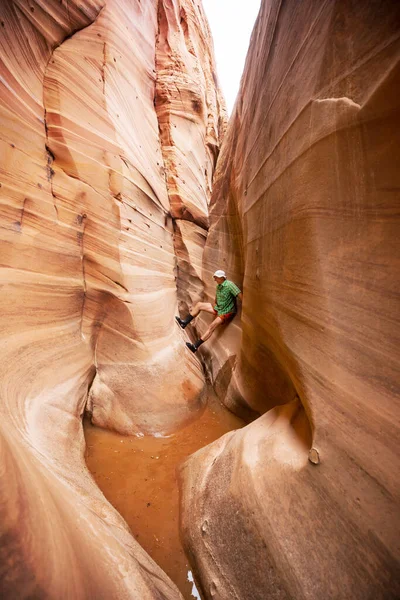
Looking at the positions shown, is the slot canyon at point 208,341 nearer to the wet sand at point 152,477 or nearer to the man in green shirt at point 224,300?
the wet sand at point 152,477

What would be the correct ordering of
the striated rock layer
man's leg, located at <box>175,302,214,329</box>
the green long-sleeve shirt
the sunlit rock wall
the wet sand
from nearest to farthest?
the striated rock layer
the wet sand
the green long-sleeve shirt
man's leg, located at <box>175,302,214,329</box>
the sunlit rock wall

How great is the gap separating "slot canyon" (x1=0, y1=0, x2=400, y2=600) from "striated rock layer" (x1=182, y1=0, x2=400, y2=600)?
0.01 m

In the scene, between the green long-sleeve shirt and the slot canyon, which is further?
the green long-sleeve shirt

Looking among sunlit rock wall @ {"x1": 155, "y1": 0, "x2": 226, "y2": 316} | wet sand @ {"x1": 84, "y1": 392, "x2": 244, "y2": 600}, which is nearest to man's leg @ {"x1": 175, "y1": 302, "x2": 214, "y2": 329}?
sunlit rock wall @ {"x1": 155, "y1": 0, "x2": 226, "y2": 316}

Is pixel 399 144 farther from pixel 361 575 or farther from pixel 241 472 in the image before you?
pixel 241 472

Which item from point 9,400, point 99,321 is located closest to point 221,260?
point 99,321

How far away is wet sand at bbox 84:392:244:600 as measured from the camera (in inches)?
77.4

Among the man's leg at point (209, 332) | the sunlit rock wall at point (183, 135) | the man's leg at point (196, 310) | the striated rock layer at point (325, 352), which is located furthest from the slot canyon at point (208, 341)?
the sunlit rock wall at point (183, 135)

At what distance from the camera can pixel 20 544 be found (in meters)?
1.08

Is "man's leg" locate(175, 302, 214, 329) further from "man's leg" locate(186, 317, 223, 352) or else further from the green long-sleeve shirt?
the green long-sleeve shirt

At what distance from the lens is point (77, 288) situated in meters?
3.28

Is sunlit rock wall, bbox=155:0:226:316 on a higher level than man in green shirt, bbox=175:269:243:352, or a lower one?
higher

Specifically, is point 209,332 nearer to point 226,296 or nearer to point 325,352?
point 226,296

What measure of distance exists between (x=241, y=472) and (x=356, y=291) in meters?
1.55
